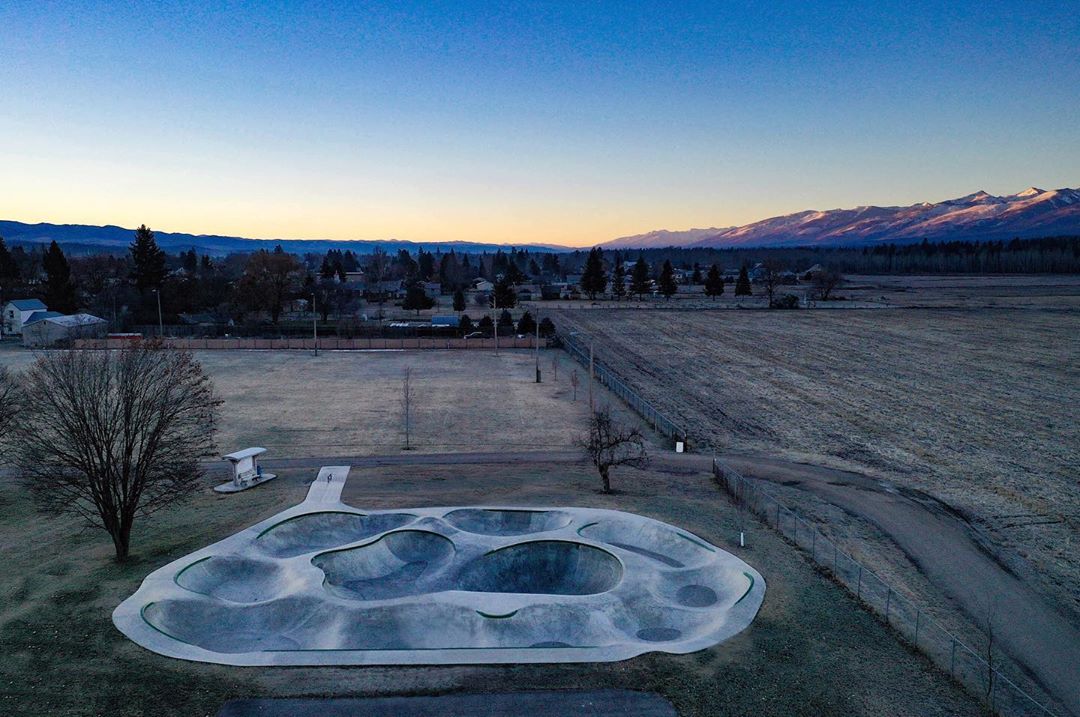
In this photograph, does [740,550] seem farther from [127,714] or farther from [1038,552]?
[127,714]

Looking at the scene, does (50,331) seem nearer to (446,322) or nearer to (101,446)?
(446,322)

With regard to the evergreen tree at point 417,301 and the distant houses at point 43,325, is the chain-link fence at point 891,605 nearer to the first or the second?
the distant houses at point 43,325

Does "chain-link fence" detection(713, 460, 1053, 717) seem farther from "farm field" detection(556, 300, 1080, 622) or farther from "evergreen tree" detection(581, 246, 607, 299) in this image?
"evergreen tree" detection(581, 246, 607, 299)

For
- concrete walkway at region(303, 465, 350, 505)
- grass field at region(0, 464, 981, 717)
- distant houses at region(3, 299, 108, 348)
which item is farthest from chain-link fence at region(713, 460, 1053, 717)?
distant houses at region(3, 299, 108, 348)

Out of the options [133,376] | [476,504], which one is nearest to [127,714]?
[133,376]

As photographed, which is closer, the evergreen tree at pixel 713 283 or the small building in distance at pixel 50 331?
the small building in distance at pixel 50 331

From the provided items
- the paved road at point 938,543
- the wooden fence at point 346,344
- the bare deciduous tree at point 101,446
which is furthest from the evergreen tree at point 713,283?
the bare deciduous tree at point 101,446
